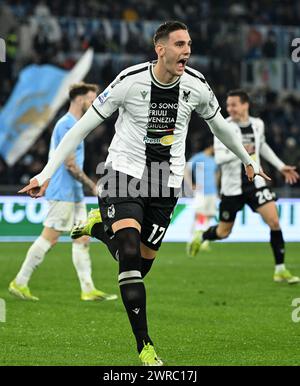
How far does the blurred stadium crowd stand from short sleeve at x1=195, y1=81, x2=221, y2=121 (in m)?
16.9

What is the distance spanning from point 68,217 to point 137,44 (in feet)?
56.7

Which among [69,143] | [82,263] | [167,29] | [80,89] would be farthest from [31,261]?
[167,29]

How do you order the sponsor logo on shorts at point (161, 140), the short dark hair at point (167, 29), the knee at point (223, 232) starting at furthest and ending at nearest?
the knee at point (223, 232), the sponsor logo on shorts at point (161, 140), the short dark hair at point (167, 29)

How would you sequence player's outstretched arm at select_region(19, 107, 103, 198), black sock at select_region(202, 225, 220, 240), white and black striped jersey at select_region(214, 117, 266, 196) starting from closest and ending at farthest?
1. player's outstretched arm at select_region(19, 107, 103, 198)
2. white and black striped jersey at select_region(214, 117, 266, 196)
3. black sock at select_region(202, 225, 220, 240)

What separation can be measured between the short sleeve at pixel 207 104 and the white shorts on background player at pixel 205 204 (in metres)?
12.7

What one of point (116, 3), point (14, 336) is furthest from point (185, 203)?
point (14, 336)

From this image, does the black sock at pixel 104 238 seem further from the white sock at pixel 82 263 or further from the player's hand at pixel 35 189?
the white sock at pixel 82 263

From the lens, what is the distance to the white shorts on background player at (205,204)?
2078 centimetres

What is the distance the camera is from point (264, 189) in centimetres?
1347

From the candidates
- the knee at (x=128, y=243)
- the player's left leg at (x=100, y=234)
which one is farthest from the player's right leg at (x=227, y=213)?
the knee at (x=128, y=243)

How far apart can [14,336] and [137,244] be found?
2055 millimetres

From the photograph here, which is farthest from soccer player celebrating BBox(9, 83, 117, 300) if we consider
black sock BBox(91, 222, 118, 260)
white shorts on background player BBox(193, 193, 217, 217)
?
white shorts on background player BBox(193, 193, 217, 217)

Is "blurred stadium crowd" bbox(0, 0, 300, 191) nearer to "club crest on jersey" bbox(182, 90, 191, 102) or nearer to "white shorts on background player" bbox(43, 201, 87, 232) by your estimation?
"white shorts on background player" bbox(43, 201, 87, 232)

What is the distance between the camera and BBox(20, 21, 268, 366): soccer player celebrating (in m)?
7.54
